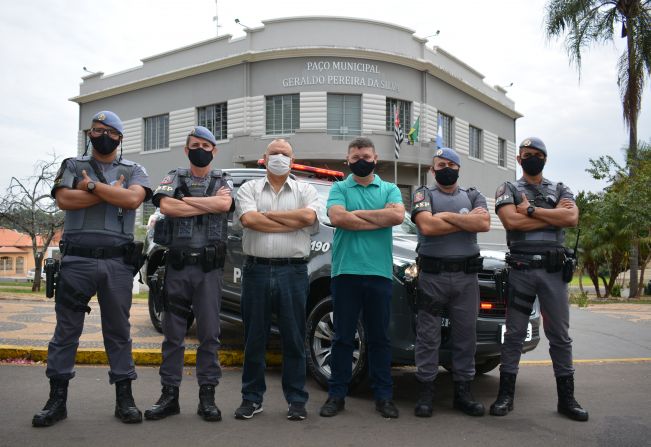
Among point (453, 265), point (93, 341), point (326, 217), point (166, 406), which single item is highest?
point (326, 217)

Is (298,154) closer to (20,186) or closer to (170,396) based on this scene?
(20,186)

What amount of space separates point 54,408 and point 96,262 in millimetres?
1075

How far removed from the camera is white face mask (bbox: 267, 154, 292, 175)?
15.9 feet

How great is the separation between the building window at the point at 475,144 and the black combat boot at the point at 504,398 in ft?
98.5

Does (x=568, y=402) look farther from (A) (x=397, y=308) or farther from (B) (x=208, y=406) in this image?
(B) (x=208, y=406)

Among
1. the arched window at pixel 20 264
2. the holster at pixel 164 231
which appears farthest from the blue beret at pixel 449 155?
the arched window at pixel 20 264

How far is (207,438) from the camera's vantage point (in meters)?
4.11

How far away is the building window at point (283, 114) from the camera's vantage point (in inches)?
Answer: 1100

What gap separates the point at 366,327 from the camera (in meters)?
4.92

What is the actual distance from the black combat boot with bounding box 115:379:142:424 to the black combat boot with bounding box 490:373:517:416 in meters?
2.73

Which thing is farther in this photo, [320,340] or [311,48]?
[311,48]

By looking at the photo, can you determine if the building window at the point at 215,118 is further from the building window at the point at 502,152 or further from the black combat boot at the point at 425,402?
the black combat boot at the point at 425,402

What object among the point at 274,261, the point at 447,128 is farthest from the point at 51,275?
the point at 447,128

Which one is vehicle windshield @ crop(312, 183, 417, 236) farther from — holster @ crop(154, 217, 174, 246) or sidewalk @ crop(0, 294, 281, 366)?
holster @ crop(154, 217, 174, 246)
